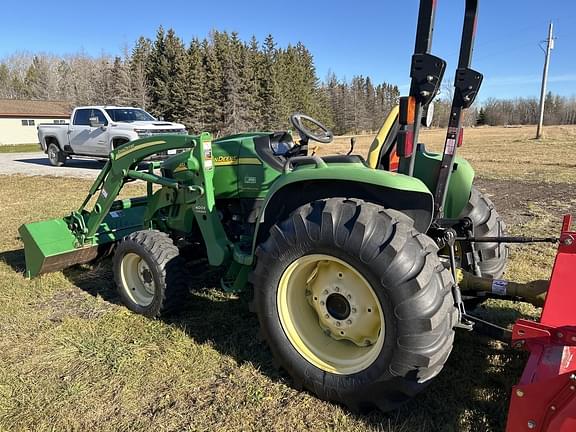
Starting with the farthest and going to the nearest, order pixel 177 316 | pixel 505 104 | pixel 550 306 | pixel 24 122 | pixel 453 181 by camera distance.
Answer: pixel 505 104 < pixel 24 122 < pixel 177 316 < pixel 453 181 < pixel 550 306

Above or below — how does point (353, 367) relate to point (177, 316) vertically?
above

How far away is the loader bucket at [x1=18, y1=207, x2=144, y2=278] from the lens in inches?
178

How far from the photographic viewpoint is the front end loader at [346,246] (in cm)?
228

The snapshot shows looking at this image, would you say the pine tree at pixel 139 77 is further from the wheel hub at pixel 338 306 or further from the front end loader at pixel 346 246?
the wheel hub at pixel 338 306

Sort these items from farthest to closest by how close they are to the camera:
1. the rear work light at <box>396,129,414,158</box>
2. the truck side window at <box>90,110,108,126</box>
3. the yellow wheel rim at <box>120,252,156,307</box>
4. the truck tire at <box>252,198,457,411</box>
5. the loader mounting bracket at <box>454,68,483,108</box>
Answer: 1. the truck side window at <box>90,110,108,126</box>
2. the yellow wheel rim at <box>120,252,156,307</box>
3. the loader mounting bracket at <box>454,68,483,108</box>
4. the rear work light at <box>396,129,414,158</box>
5. the truck tire at <box>252,198,457,411</box>

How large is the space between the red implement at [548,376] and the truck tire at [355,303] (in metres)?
0.41

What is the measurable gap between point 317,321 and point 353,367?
0.41 m

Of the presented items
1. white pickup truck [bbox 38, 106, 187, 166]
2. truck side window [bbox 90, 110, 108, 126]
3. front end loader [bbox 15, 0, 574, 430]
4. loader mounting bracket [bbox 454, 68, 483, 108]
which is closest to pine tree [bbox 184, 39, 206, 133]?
white pickup truck [bbox 38, 106, 187, 166]

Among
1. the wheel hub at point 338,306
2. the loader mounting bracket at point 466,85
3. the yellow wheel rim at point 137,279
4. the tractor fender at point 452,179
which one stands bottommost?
the yellow wheel rim at point 137,279

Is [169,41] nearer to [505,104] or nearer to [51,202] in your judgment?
[51,202]

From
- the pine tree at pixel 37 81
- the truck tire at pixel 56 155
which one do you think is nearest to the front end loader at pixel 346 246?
the truck tire at pixel 56 155

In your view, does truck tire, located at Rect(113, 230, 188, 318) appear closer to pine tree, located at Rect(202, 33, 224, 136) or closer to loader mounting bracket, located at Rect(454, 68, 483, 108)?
loader mounting bracket, located at Rect(454, 68, 483, 108)

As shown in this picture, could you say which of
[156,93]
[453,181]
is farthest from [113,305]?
[156,93]

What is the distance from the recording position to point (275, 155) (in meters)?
3.69
